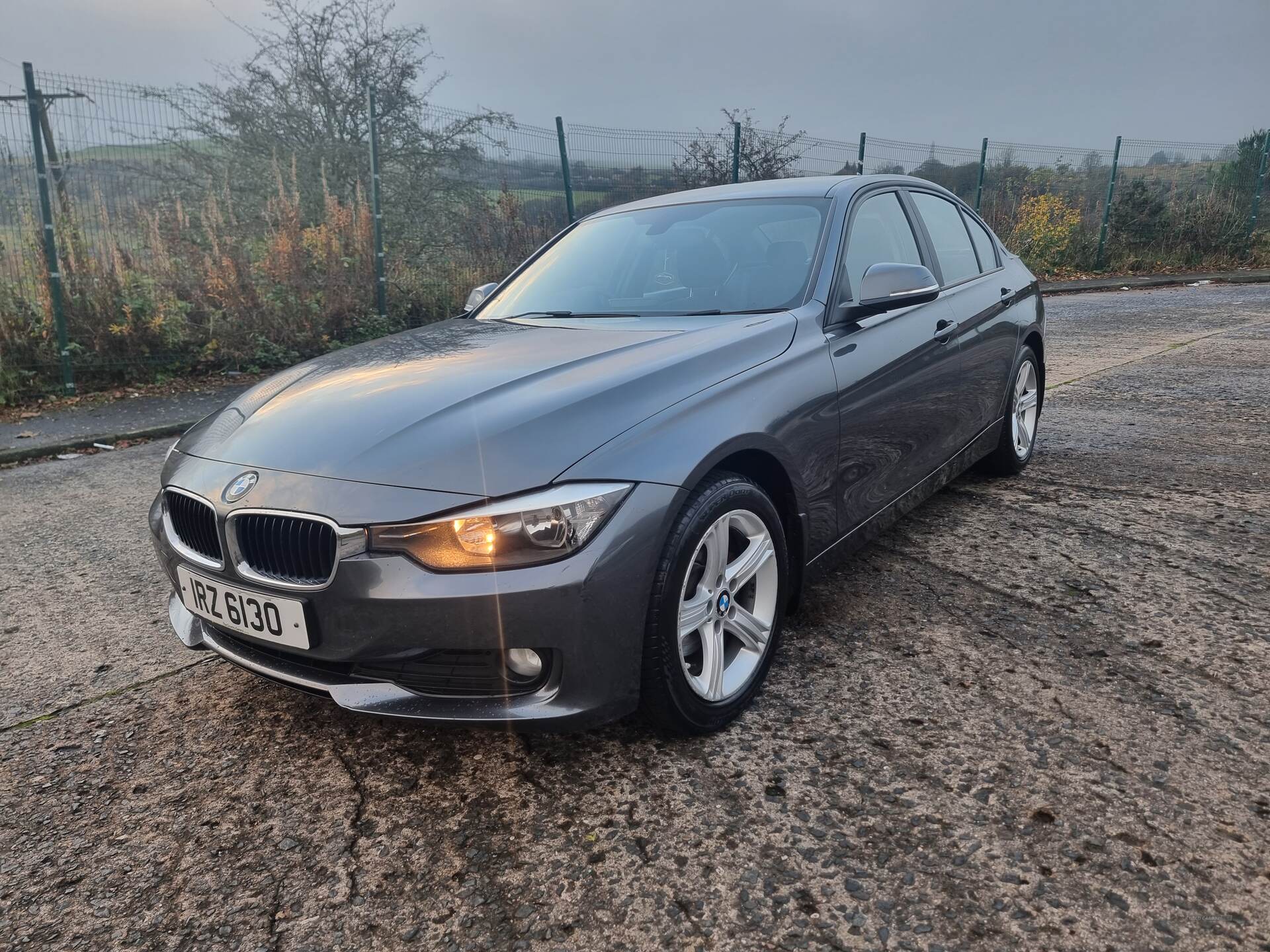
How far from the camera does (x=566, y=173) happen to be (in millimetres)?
11086

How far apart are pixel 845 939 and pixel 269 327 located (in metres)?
8.33

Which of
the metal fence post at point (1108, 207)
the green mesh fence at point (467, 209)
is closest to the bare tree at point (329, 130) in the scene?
the green mesh fence at point (467, 209)

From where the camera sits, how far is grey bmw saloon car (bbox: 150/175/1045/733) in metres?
2.02

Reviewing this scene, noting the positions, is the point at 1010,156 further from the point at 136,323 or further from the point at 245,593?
the point at 245,593

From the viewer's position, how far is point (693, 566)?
7.75 ft

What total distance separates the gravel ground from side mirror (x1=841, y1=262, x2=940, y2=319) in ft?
3.48

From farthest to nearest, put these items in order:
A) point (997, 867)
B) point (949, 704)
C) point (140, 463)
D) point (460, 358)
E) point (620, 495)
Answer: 1. point (140, 463)
2. point (460, 358)
3. point (949, 704)
4. point (620, 495)
5. point (997, 867)

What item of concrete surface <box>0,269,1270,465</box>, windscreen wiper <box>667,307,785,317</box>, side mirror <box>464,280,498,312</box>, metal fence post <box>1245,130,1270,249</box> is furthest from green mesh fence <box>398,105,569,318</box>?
metal fence post <box>1245,130,1270,249</box>

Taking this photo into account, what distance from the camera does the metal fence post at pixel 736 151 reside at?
13469 mm

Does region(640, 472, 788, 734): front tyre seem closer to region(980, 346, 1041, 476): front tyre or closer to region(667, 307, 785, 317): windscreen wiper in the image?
region(667, 307, 785, 317): windscreen wiper

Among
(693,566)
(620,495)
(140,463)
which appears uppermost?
(620,495)

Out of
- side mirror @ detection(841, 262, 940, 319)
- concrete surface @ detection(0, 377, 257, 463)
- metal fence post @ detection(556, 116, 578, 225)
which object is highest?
metal fence post @ detection(556, 116, 578, 225)

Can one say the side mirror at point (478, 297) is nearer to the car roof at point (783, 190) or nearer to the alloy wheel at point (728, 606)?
the car roof at point (783, 190)

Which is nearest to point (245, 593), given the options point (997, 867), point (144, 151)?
point (997, 867)
